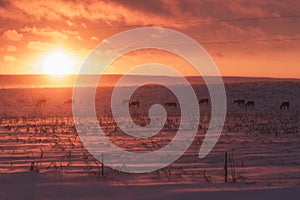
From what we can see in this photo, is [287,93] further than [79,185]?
Yes

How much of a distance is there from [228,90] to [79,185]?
192 ft

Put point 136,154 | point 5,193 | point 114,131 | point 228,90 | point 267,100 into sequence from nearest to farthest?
point 5,193, point 136,154, point 114,131, point 267,100, point 228,90

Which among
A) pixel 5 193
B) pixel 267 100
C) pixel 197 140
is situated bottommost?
pixel 5 193

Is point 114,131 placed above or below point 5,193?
above

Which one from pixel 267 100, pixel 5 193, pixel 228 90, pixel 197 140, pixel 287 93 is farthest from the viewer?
pixel 228 90

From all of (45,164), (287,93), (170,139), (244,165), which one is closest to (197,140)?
(170,139)

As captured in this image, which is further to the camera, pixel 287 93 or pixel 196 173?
pixel 287 93

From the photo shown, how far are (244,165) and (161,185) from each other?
11.0ft

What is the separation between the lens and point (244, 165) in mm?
12656

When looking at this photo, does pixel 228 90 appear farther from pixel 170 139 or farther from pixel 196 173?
pixel 196 173

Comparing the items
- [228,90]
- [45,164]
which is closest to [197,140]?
[45,164]

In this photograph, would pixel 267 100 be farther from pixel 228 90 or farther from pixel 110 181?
pixel 110 181

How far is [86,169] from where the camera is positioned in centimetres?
1187

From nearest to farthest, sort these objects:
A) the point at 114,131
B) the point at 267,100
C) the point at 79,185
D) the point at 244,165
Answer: the point at 79,185, the point at 244,165, the point at 114,131, the point at 267,100
